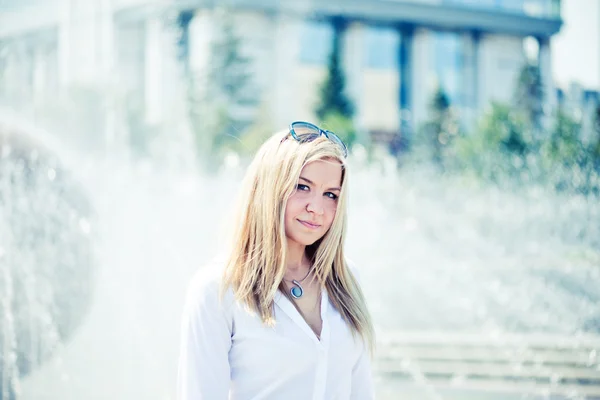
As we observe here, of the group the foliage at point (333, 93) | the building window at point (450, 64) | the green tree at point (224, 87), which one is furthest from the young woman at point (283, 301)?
the building window at point (450, 64)

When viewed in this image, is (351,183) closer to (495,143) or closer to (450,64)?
(495,143)

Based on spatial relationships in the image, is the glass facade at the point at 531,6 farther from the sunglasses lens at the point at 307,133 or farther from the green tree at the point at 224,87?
the sunglasses lens at the point at 307,133

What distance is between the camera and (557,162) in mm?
11797

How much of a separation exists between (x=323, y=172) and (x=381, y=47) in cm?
3065

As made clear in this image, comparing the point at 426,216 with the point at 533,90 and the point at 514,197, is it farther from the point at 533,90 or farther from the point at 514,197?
the point at 533,90

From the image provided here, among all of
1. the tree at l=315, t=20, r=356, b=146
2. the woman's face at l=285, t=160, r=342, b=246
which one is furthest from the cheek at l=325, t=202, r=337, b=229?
the tree at l=315, t=20, r=356, b=146

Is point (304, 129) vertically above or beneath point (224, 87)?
beneath

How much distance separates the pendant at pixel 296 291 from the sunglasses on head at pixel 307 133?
419 millimetres

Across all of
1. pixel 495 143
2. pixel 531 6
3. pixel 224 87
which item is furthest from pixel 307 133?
pixel 531 6

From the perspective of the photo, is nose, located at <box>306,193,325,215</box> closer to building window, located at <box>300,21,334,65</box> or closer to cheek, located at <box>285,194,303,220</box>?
cheek, located at <box>285,194,303,220</box>

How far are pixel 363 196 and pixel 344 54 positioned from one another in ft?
62.2

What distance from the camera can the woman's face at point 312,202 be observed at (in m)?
1.69

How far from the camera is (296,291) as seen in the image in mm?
1759

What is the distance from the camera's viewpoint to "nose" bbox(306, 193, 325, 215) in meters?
1.69
